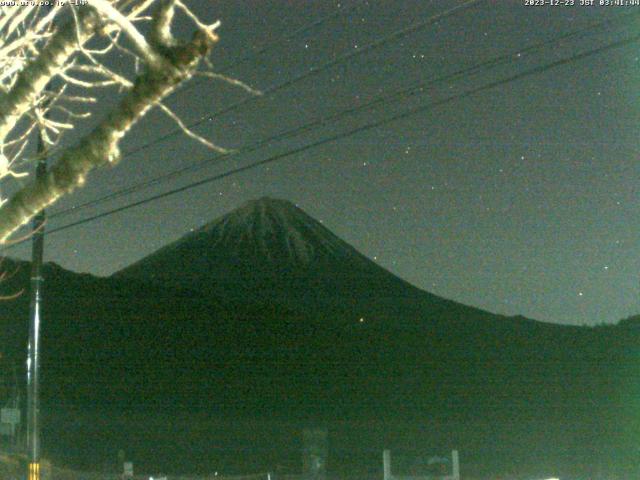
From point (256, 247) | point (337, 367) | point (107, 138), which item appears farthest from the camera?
point (256, 247)

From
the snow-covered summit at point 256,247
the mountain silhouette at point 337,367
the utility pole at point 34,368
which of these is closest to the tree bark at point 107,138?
the utility pole at point 34,368

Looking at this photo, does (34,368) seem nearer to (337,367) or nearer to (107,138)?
(107,138)

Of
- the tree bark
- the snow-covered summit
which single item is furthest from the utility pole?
the snow-covered summit

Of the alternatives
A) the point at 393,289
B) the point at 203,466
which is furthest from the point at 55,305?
the point at 393,289

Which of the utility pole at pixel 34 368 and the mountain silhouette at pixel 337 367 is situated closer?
the utility pole at pixel 34 368

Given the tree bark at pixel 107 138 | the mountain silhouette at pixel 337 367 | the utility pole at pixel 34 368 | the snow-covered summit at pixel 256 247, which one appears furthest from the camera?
the snow-covered summit at pixel 256 247

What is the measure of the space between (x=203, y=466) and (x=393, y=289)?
64554 mm

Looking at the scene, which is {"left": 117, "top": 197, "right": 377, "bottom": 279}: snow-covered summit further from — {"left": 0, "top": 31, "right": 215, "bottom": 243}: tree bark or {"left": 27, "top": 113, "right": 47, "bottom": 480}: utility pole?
{"left": 0, "top": 31, "right": 215, "bottom": 243}: tree bark

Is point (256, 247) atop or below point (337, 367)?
atop

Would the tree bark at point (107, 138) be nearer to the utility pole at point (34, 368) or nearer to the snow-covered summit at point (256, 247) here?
the utility pole at point (34, 368)

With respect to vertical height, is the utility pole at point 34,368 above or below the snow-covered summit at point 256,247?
below

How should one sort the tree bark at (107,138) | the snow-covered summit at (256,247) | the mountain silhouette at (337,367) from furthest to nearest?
the snow-covered summit at (256,247) → the mountain silhouette at (337,367) → the tree bark at (107,138)

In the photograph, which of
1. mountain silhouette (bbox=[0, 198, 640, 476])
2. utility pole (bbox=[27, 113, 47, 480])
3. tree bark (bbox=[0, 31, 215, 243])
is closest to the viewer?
tree bark (bbox=[0, 31, 215, 243])

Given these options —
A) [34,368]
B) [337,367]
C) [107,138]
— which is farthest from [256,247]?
[107,138]
